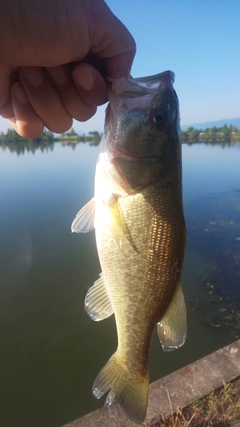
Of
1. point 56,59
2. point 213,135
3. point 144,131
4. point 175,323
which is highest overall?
point 56,59

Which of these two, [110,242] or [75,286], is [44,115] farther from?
[75,286]

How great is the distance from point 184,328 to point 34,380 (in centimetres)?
439

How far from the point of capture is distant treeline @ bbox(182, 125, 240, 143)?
5703cm

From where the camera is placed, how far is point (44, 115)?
6.76 ft

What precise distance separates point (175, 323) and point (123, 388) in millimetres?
509

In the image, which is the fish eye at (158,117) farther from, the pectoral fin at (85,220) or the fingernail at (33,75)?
the fingernail at (33,75)

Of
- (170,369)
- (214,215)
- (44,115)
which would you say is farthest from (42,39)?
(214,215)

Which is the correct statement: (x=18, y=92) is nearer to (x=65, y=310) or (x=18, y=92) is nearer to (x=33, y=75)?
(x=33, y=75)

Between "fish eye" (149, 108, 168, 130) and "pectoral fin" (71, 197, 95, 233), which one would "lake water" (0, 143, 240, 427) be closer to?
"pectoral fin" (71, 197, 95, 233)

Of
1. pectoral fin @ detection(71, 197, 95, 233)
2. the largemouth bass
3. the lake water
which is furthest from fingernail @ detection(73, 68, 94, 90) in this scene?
the lake water

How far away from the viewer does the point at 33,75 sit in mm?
1865

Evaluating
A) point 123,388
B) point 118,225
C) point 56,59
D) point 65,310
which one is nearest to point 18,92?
point 56,59

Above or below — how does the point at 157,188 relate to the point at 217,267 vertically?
above

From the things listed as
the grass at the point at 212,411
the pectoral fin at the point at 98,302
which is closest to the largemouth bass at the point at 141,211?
the pectoral fin at the point at 98,302
